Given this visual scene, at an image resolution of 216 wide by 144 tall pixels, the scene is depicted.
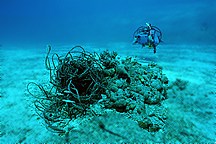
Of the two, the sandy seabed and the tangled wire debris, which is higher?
the tangled wire debris

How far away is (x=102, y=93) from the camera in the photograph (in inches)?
122

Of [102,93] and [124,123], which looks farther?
[102,93]

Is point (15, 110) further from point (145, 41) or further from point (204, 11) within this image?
point (204, 11)

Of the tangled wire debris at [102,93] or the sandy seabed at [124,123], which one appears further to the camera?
the tangled wire debris at [102,93]

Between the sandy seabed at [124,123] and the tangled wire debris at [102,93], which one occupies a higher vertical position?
the tangled wire debris at [102,93]

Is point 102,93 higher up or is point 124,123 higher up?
point 102,93

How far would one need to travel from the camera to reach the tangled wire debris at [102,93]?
2525 millimetres

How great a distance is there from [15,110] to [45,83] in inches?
37.9

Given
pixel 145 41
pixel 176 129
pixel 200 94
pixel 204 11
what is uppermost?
pixel 204 11

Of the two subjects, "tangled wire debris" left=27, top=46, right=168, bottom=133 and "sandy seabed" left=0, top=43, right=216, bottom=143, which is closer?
"sandy seabed" left=0, top=43, right=216, bottom=143

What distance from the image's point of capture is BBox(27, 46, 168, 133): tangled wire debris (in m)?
2.53

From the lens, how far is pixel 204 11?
20703 mm

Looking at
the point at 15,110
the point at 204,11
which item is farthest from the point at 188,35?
the point at 15,110

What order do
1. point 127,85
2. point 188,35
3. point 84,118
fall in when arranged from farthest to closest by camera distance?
point 188,35 → point 127,85 → point 84,118
